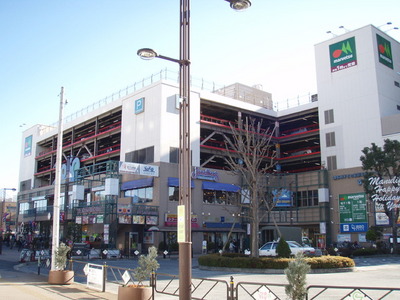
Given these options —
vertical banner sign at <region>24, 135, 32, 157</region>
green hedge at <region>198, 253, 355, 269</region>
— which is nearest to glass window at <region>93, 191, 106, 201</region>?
green hedge at <region>198, 253, 355, 269</region>

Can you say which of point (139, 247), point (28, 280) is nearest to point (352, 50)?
point (139, 247)

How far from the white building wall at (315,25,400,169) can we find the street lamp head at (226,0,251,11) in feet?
141

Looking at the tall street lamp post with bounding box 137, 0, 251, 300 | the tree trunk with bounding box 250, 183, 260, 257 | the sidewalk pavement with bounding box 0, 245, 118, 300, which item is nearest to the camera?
the tall street lamp post with bounding box 137, 0, 251, 300

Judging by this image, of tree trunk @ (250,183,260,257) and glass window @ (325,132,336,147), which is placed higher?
glass window @ (325,132,336,147)

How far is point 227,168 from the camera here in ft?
194

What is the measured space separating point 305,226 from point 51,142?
49.9 meters

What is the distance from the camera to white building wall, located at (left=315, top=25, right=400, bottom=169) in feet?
166

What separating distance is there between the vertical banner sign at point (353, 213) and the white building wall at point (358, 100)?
4097mm

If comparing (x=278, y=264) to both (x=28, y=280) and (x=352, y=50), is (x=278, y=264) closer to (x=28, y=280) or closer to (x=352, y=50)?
(x=28, y=280)

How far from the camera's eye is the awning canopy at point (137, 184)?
47.9 metres

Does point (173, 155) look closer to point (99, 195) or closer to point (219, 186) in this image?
point (219, 186)

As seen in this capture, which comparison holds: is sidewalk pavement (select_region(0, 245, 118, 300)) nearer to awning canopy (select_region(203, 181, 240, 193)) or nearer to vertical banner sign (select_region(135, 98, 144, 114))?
awning canopy (select_region(203, 181, 240, 193))

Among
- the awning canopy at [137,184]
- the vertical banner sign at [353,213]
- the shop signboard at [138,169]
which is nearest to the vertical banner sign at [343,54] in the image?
the vertical banner sign at [353,213]

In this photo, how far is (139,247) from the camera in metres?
45.1
